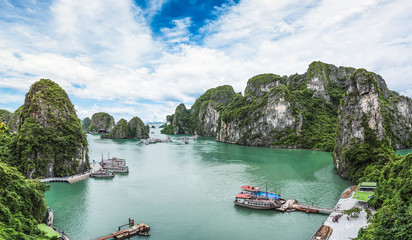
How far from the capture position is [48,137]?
170 feet

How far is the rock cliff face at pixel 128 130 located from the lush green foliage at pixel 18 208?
5754 inches

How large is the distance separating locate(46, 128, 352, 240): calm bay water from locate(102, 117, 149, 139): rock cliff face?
109395 mm

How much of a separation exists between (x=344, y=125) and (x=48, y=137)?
64.7 metres

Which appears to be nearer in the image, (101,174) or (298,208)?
(298,208)

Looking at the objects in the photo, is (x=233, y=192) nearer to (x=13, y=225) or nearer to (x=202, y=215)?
(x=202, y=215)

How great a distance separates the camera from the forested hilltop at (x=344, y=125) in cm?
2464

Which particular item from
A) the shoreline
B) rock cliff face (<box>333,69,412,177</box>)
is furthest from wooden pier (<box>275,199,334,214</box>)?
rock cliff face (<box>333,69,412,177</box>)

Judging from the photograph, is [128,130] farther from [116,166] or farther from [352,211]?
[352,211]

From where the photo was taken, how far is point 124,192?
45.2m

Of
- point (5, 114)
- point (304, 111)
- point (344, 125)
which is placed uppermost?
point (5, 114)

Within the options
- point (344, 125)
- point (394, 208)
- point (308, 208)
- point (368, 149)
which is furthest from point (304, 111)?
point (394, 208)

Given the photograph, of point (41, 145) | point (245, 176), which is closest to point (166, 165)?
point (245, 176)

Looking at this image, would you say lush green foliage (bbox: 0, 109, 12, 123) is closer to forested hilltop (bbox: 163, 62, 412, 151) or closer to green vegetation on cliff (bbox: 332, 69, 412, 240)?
forested hilltop (bbox: 163, 62, 412, 151)

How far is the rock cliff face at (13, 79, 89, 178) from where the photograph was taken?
49188 millimetres
